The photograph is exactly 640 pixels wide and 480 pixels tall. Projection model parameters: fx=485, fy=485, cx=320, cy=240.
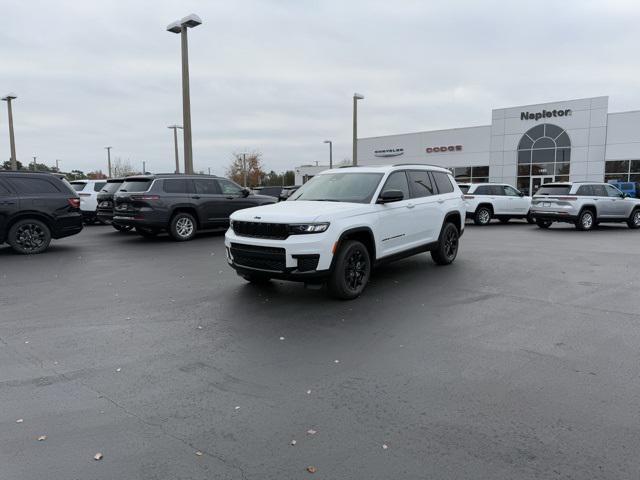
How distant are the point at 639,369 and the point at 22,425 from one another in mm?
4952

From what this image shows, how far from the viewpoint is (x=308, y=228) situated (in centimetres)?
621

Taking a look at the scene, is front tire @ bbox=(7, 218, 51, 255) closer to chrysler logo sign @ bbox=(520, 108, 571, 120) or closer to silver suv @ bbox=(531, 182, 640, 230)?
silver suv @ bbox=(531, 182, 640, 230)

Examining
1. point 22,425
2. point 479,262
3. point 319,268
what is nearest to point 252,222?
point 319,268

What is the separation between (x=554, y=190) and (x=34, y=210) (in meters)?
16.3

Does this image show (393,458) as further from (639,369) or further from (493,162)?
(493,162)

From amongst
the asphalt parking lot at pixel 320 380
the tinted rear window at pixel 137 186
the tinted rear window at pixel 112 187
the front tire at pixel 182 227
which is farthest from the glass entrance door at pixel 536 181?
the tinted rear window at pixel 137 186

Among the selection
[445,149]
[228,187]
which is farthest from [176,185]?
[445,149]

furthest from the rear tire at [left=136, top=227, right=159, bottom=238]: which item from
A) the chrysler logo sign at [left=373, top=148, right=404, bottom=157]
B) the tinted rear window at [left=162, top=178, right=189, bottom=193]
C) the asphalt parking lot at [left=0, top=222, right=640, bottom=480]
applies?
the chrysler logo sign at [left=373, top=148, right=404, bottom=157]

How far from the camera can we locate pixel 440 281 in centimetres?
789

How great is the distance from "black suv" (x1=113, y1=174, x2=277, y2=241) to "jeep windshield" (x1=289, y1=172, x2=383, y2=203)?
18.8ft

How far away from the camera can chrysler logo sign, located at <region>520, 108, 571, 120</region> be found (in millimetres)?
34938

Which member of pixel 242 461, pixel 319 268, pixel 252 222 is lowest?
pixel 242 461

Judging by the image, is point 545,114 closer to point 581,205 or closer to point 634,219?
point 634,219

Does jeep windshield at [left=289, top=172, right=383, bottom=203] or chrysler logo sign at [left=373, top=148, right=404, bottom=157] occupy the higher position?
chrysler logo sign at [left=373, top=148, right=404, bottom=157]
